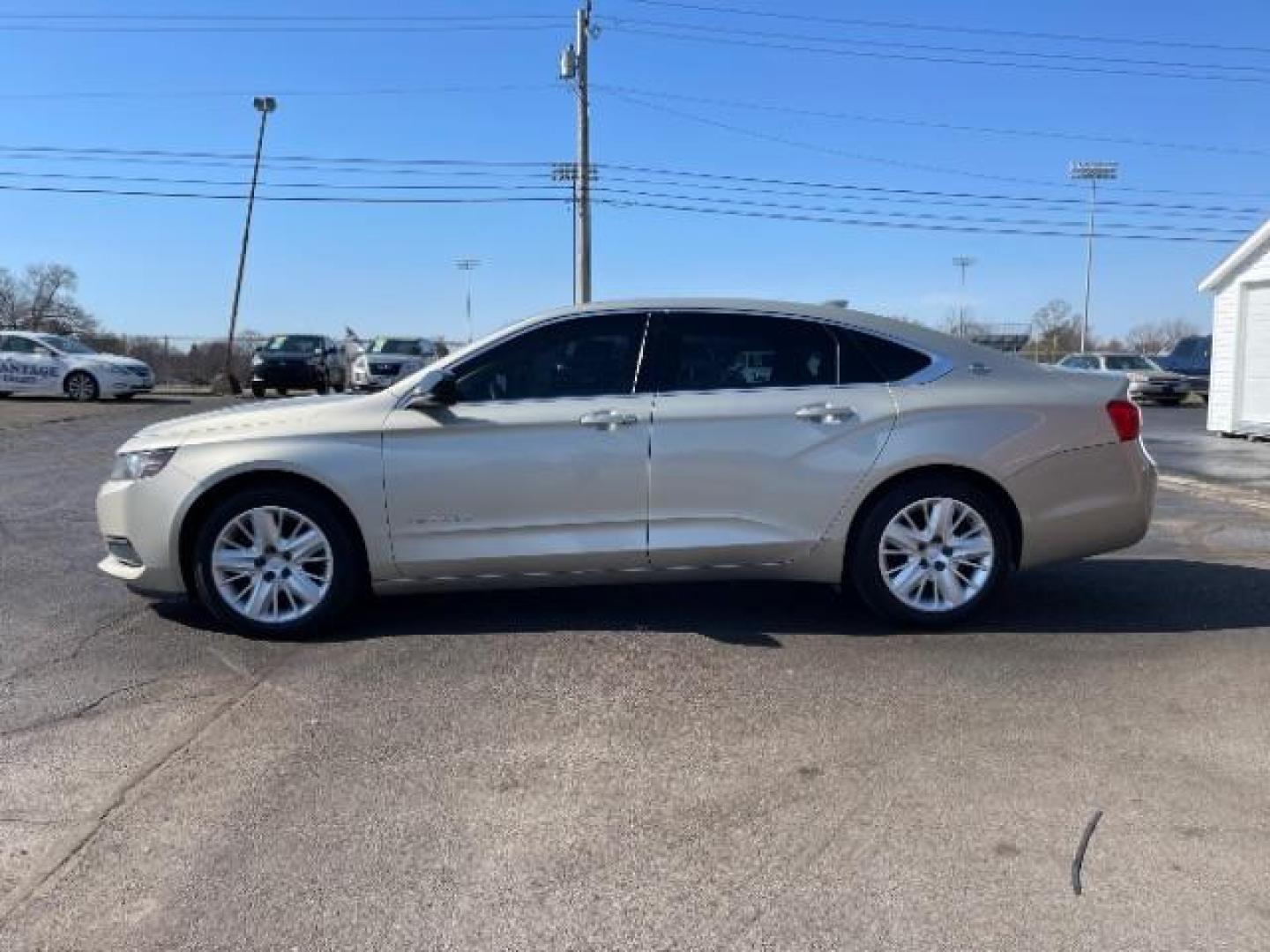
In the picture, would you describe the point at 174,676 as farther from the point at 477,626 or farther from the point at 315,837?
the point at 315,837

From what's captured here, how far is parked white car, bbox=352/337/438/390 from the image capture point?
31.7m

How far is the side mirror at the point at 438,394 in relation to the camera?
17.6 feet

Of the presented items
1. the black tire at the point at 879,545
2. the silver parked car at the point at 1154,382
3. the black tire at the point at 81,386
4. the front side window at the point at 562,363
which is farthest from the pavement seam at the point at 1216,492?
the black tire at the point at 81,386

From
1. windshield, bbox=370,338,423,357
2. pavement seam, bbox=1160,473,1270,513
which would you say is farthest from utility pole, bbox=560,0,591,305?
pavement seam, bbox=1160,473,1270,513

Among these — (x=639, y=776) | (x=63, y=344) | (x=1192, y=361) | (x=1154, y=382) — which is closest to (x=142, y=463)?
(x=639, y=776)

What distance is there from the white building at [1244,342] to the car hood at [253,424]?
17514 millimetres

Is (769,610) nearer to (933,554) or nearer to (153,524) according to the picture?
(933,554)

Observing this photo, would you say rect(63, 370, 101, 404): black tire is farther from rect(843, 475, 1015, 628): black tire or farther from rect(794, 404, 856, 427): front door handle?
rect(843, 475, 1015, 628): black tire

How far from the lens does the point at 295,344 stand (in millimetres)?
31797

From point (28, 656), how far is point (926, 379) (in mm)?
4520

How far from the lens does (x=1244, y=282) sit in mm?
19250

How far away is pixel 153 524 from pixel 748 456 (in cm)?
290

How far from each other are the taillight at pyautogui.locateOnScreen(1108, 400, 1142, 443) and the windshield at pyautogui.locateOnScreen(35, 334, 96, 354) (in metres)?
27.2

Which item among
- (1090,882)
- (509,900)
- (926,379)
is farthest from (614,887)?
(926,379)
